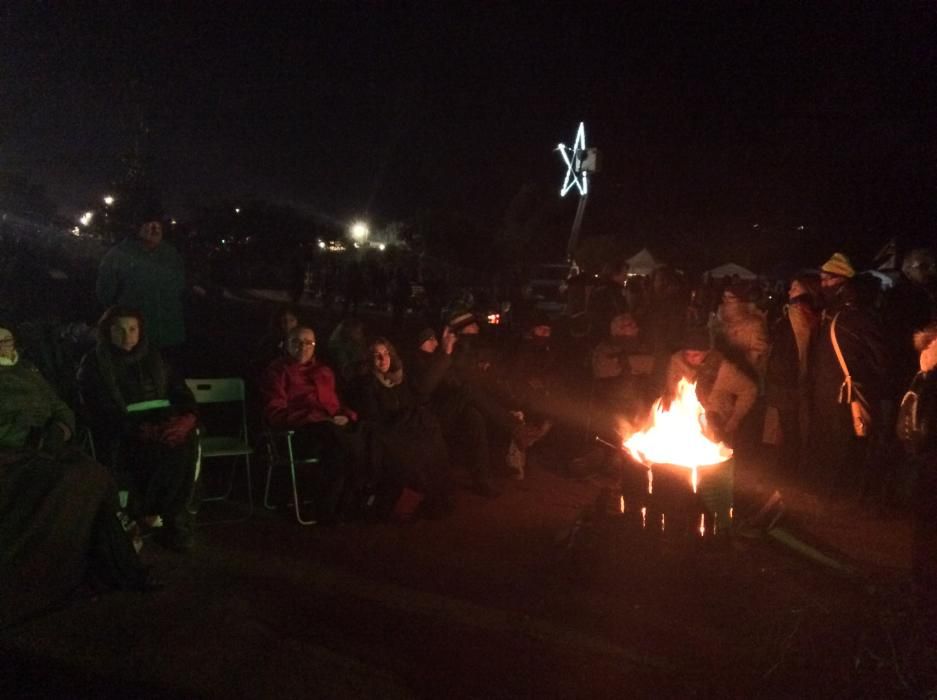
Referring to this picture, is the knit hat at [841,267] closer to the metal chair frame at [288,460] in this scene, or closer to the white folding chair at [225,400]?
the metal chair frame at [288,460]

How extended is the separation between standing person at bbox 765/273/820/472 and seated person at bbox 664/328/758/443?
0.57 metres

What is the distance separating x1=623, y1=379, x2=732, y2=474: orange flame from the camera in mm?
4859

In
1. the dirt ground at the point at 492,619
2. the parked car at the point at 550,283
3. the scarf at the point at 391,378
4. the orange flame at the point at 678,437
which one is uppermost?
the parked car at the point at 550,283

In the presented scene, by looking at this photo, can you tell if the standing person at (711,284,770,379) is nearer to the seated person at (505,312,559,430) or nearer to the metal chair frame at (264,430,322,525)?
the seated person at (505,312,559,430)

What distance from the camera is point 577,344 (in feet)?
25.0

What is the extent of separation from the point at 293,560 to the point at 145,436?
4.00 ft

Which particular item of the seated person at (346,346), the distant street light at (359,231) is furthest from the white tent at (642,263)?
the distant street light at (359,231)

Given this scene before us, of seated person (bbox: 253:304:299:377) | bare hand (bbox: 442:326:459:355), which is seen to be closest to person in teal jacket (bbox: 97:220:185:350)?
seated person (bbox: 253:304:299:377)

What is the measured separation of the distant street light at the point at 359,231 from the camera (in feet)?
146

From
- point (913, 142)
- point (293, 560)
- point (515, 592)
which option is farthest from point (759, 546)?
point (913, 142)

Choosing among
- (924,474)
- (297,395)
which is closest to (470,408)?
(297,395)

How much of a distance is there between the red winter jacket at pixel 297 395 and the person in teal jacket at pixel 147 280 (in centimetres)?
103

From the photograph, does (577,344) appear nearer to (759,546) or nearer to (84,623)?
(759,546)

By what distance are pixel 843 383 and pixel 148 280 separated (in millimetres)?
5420
